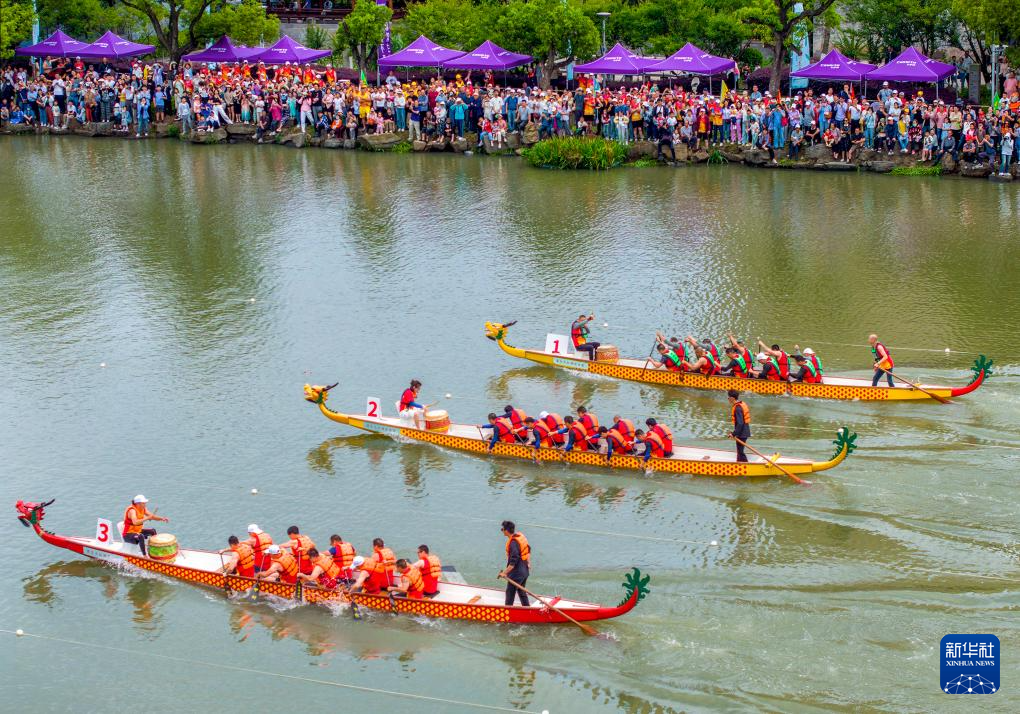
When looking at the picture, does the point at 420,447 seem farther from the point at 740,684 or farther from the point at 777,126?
the point at 777,126

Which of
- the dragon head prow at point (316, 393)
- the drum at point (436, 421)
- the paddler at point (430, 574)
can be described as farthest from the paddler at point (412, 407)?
the paddler at point (430, 574)

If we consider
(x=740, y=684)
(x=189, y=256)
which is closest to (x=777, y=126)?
(x=189, y=256)

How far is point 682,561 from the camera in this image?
1898cm

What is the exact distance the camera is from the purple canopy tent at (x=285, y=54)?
54531mm

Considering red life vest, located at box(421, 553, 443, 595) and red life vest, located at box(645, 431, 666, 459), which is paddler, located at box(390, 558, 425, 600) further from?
red life vest, located at box(645, 431, 666, 459)

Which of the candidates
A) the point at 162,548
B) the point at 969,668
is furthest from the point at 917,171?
the point at 162,548

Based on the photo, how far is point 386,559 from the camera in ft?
59.0

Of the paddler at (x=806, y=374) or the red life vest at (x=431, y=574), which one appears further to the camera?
the paddler at (x=806, y=374)

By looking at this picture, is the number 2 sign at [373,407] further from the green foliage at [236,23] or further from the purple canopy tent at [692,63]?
the green foliage at [236,23]

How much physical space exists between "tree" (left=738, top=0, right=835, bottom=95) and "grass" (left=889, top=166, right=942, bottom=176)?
6565 mm

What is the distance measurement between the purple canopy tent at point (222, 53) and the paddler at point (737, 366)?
35.6 metres

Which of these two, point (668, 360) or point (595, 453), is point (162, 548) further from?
point (668, 360)

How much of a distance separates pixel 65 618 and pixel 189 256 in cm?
1840

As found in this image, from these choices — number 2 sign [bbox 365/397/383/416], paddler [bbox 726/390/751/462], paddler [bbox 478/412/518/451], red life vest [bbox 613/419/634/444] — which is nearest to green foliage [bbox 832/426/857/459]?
paddler [bbox 726/390/751/462]
